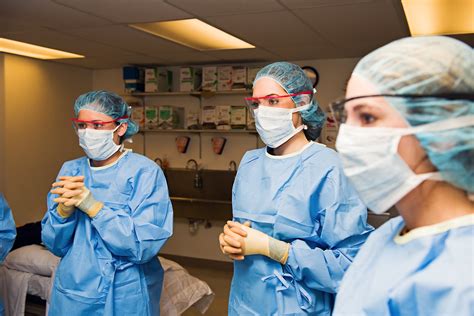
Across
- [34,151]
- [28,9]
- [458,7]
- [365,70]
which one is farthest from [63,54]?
[365,70]

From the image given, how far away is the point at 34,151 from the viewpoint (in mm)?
4082

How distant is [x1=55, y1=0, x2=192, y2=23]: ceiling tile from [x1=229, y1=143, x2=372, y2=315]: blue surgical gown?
123 centimetres

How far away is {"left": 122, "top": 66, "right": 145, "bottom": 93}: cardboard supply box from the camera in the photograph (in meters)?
4.36

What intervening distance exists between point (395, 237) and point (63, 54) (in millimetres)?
3757

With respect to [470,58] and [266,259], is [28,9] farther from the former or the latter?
[470,58]

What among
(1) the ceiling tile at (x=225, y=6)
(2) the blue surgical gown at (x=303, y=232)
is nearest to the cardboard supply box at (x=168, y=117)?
(1) the ceiling tile at (x=225, y=6)

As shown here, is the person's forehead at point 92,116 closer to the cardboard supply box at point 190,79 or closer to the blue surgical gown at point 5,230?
the blue surgical gown at point 5,230

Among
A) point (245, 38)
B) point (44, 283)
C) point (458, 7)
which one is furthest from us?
point (245, 38)

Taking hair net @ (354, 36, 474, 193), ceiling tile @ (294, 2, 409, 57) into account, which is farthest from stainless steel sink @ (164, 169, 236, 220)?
hair net @ (354, 36, 474, 193)

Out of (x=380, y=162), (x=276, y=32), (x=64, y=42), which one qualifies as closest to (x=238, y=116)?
(x=276, y=32)

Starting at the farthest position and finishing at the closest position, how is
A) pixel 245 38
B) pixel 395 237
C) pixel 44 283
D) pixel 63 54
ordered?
pixel 63 54
pixel 245 38
pixel 44 283
pixel 395 237

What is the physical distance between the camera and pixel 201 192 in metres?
4.44

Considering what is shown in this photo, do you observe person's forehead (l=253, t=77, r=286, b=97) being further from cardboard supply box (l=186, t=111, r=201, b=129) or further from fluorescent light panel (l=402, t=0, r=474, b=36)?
cardboard supply box (l=186, t=111, r=201, b=129)

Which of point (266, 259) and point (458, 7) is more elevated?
point (458, 7)
